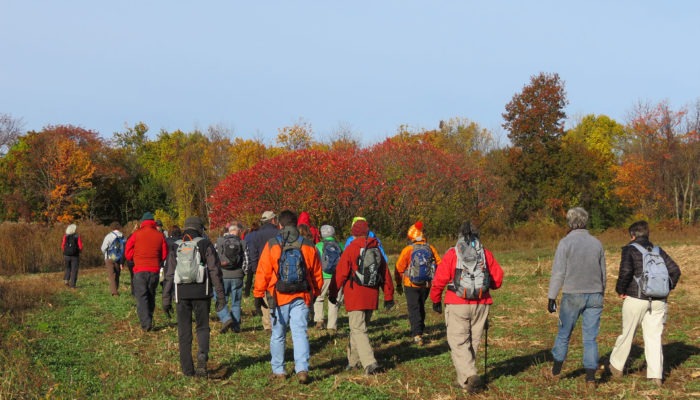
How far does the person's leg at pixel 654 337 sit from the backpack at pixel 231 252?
6.74 metres

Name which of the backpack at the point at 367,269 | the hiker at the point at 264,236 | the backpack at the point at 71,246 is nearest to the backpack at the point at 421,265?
the backpack at the point at 367,269

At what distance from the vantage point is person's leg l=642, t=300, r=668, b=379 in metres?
7.78

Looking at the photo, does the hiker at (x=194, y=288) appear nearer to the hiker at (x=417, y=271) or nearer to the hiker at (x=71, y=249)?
the hiker at (x=417, y=271)

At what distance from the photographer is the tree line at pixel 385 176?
34469 mm

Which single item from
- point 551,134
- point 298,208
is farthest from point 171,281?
point 551,134

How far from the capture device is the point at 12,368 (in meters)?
8.86

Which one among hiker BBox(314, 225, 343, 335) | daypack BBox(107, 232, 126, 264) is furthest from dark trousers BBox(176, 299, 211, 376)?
daypack BBox(107, 232, 126, 264)

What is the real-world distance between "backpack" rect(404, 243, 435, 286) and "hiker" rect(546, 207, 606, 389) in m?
2.77

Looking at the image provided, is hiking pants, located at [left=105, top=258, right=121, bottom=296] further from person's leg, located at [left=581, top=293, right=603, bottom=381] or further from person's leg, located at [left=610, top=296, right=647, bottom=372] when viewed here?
person's leg, located at [left=610, top=296, right=647, bottom=372]

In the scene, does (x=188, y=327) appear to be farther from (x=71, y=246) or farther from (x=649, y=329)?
(x=71, y=246)

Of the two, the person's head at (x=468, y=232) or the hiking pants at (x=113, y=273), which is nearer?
the person's head at (x=468, y=232)

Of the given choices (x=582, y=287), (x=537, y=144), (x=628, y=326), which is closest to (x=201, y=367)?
(x=582, y=287)

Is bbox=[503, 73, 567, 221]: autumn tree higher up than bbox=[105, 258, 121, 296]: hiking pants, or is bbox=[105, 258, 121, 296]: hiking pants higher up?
bbox=[503, 73, 567, 221]: autumn tree

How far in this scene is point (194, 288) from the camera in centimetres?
845
